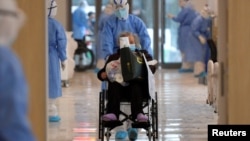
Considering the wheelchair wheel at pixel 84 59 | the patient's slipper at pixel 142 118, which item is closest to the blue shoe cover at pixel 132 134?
the patient's slipper at pixel 142 118

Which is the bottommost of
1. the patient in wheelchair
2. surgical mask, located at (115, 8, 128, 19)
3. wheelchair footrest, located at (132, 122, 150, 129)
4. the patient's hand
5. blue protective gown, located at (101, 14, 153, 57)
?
wheelchair footrest, located at (132, 122, 150, 129)

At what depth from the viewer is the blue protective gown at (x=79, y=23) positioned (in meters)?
15.0

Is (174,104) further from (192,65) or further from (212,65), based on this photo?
(192,65)

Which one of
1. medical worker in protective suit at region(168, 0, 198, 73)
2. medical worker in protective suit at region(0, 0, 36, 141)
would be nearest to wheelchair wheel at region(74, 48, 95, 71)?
medical worker in protective suit at region(168, 0, 198, 73)

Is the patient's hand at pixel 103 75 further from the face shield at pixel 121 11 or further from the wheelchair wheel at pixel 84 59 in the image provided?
the wheelchair wheel at pixel 84 59

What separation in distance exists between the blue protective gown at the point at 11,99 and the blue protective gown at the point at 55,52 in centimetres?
553

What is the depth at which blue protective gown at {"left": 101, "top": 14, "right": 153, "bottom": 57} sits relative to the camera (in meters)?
6.61

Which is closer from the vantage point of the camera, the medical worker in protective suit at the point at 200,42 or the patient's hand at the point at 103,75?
the patient's hand at the point at 103,75

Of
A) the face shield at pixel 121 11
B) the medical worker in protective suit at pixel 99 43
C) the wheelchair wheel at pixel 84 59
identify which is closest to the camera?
the face shield at pixel 121 11

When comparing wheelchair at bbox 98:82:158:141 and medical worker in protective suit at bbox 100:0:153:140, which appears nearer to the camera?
wheelchair at bbox 98:82:158:141

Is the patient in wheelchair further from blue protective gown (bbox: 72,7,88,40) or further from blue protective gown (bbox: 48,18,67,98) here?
blue protective gown (bbox: 72,7,88,40)

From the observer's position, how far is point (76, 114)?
852 cm

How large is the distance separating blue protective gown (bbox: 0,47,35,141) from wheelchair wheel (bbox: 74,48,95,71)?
1299 centimetres

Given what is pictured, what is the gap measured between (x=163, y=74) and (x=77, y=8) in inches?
111
